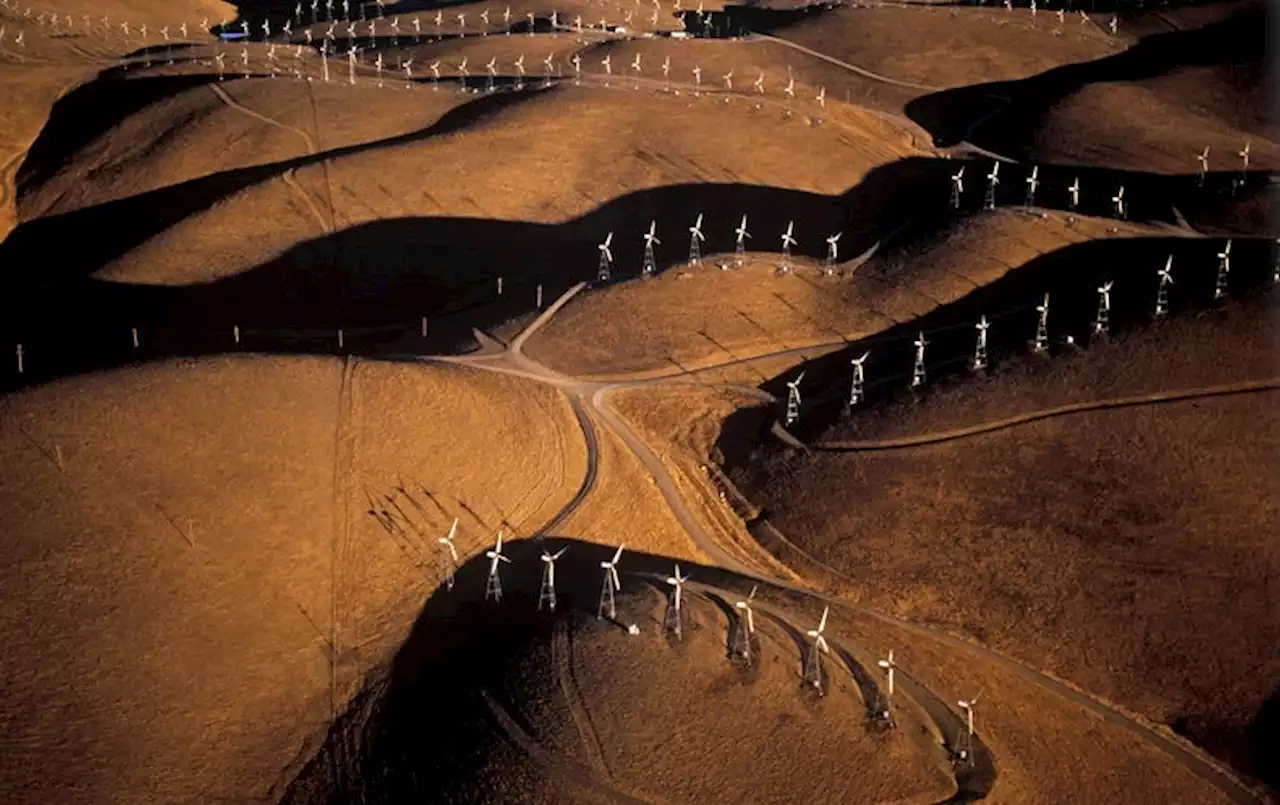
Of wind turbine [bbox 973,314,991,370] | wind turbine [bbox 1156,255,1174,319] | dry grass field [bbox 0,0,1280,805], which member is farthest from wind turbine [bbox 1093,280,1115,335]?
wind turbine [bbox 973,314,991,370]

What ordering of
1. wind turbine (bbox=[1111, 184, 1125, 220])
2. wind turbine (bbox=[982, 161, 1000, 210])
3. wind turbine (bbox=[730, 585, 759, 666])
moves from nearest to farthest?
wind turbine (bbox=[730, 585, 759, 666]), wind turbine (bbox=[1111, 184, 1125, 220]), wind turbine (bbox=[982, 161, 1000, 210])

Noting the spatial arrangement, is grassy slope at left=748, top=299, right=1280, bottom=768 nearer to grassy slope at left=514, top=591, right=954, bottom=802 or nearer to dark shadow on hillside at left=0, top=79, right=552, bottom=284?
grassy slope at left=514, top=591, right=954, bottom=802

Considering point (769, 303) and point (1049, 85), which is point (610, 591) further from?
point (1049, 85)

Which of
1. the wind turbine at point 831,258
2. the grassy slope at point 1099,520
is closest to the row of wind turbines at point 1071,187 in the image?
the wind turbine at point 831,258

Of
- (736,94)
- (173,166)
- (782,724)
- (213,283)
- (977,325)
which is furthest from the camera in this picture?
(736,94)

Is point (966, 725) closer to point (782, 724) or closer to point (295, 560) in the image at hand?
point (782, 724)

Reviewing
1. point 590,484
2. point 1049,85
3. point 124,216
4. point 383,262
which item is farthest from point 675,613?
point 1049,85

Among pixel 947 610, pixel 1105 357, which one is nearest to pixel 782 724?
pixel 947 610
